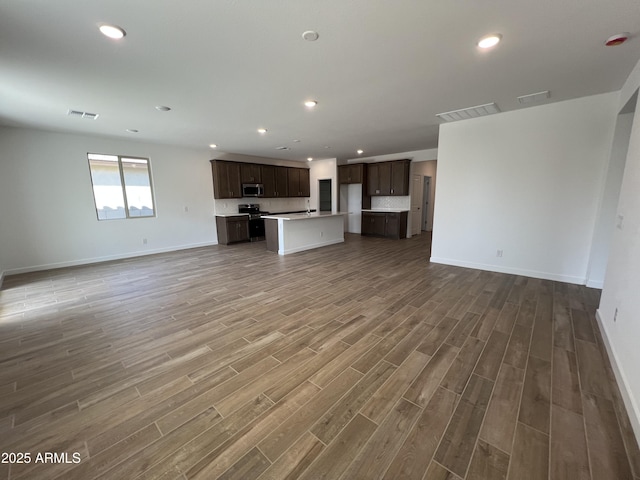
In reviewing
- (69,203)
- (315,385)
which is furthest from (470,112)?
(69,203)

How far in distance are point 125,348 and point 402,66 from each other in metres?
3.93

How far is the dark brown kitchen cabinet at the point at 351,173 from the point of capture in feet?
27.4

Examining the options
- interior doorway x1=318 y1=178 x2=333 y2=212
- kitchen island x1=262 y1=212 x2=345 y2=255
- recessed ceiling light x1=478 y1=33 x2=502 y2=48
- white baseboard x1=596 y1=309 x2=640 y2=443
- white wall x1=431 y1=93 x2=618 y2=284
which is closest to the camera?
white baseboard x1=596 y1=309 x2=640 y2=443

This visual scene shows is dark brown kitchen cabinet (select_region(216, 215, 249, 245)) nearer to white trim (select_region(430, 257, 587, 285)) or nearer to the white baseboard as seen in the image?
white trim (select_region(430, 257, 587, 285))

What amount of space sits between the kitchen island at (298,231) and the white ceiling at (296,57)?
98.5 inches

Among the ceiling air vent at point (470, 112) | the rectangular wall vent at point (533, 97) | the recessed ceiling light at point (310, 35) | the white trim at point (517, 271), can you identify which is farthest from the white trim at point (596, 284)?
the recessed ceiling light at point (310, 35)

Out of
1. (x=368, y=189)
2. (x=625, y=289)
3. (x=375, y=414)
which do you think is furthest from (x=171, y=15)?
(x=368, y=189)

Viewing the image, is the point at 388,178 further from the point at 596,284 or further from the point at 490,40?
the point at 490,40

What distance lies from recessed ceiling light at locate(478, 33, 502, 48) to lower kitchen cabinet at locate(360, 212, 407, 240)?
5652mm

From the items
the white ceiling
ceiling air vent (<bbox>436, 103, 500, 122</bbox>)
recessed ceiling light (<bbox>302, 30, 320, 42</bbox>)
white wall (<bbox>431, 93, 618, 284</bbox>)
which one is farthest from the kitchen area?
recessed ceiling light (<bbox>302, 30, 320, 42</bbox>)

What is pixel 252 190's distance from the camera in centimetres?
782

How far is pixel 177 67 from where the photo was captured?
2.53m

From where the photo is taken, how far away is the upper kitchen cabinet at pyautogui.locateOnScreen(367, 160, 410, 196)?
7.66 m

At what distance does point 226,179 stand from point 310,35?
5.84 meters
